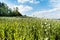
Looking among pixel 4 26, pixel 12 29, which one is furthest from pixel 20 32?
pixel 4 26

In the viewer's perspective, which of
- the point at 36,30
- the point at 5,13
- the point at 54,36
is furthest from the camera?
the point at 5,13

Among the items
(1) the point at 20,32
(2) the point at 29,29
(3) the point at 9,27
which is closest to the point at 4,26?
(3) the point at 9,27

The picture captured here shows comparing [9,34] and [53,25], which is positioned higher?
[53,25]

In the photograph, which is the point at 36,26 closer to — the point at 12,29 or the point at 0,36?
the point at 12,29

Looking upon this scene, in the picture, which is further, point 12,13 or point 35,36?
point 12,13

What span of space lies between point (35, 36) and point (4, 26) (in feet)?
8.41

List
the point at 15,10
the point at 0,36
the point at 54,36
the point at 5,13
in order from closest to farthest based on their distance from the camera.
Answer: the point at 54,36, the point at 0,36, the point at 15,10, the point at 5,13

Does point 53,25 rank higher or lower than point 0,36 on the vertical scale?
higher

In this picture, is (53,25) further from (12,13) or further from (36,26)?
(12,13)

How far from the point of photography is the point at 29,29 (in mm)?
9023

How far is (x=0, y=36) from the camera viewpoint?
11.3 metres

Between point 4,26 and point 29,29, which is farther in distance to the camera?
point 4,26

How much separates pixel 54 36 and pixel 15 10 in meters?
26.6

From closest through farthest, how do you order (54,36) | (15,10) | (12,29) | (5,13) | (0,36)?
(54,36), (12,29), (0,36), (15,10), (5,13)
